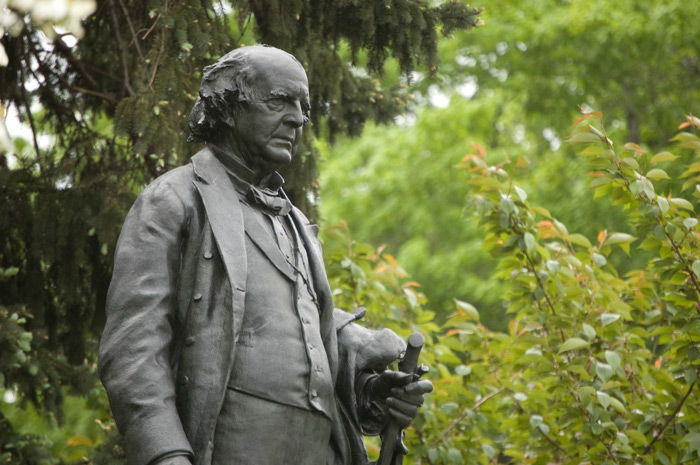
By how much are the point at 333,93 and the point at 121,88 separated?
1.52m

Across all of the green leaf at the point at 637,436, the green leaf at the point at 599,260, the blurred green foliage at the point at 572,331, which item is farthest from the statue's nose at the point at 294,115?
the green leaf at the point at 599,260

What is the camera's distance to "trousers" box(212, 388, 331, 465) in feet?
11.9

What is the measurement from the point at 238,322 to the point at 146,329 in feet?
0.95

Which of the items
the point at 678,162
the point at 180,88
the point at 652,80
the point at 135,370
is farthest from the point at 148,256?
the point at 652,80

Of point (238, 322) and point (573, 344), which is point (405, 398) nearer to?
point (238, 322)

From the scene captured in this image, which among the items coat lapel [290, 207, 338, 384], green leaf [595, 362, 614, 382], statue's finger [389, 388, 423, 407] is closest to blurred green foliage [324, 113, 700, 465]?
green leaf [595, 362, 614, 382]

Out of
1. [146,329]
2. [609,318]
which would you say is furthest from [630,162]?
[146,329]

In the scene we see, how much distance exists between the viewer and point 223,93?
3990 mm

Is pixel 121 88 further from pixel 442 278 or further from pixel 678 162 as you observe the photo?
pixel 442 278

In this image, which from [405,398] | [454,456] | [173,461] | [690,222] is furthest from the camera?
[454,456]

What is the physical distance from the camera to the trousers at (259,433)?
11.9ft

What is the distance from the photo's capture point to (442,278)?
18.1 m

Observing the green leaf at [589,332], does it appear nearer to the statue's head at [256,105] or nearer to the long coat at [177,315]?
the long coat at [177,315]

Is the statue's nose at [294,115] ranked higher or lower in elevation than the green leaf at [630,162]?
higher
